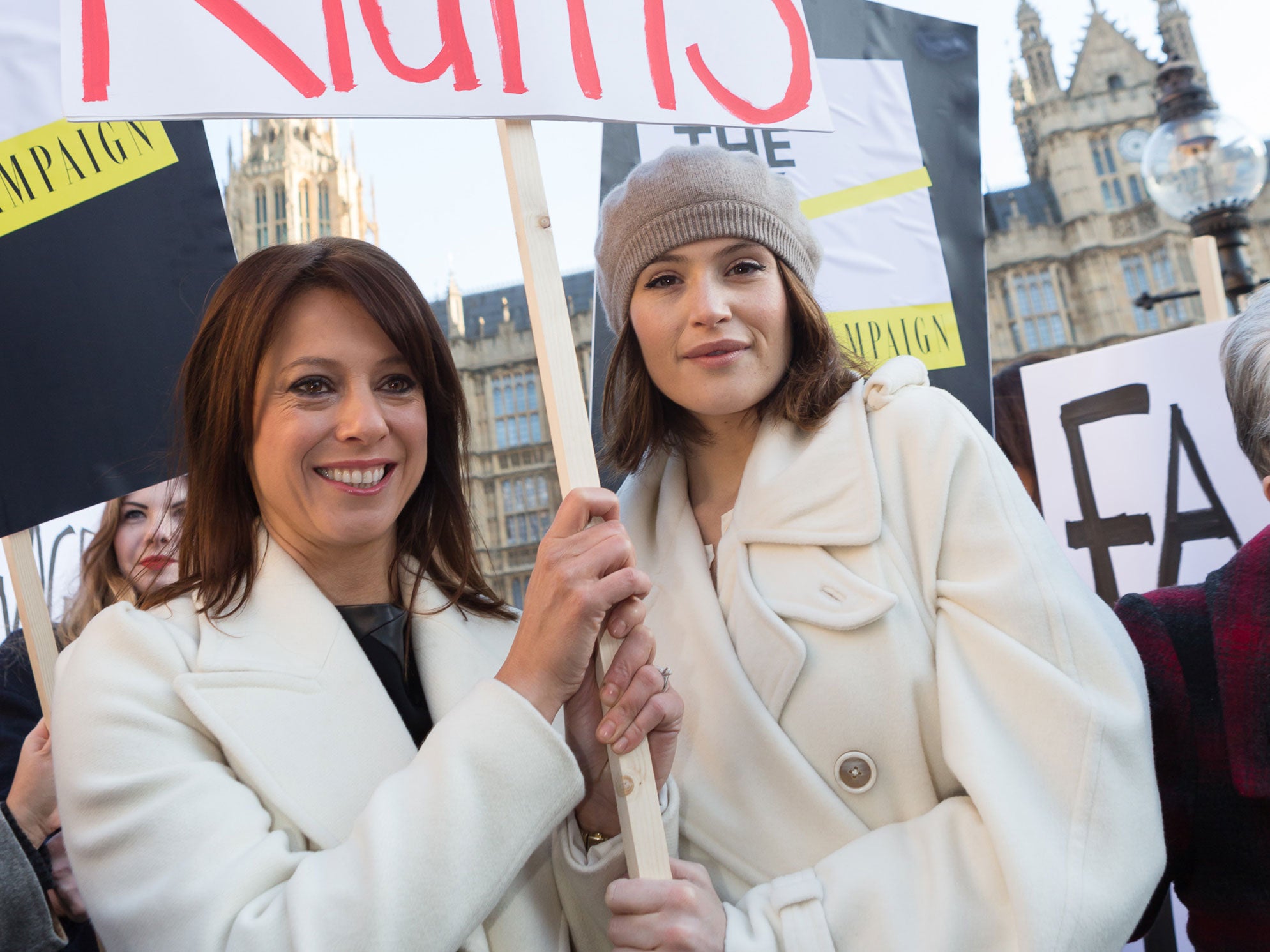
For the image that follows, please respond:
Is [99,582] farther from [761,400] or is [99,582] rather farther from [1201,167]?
[1201,167]

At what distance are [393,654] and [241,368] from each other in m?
0.44

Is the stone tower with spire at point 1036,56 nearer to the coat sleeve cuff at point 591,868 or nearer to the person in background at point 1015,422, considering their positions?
the person in background at point 1015,422

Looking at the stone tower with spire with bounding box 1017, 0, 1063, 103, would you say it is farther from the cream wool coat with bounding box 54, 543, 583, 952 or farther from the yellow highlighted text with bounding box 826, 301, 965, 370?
the cream wool coat with bounding box 54, 543, 583, 952

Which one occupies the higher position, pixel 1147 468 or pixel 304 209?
pixel 304 209

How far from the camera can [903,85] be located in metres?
2.86

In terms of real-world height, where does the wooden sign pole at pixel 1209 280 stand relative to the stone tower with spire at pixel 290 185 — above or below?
below

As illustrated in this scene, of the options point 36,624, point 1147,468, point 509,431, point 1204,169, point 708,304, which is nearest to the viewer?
point 708,304

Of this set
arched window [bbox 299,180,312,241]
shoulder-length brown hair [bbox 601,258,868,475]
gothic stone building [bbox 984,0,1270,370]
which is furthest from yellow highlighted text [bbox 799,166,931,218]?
arched window [bbox 299,180,312,241]

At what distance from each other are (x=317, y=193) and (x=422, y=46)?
2725 cm

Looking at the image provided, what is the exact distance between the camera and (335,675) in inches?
49.6

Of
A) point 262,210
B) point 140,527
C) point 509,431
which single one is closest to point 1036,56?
point 509,431

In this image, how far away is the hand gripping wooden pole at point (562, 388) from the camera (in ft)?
3.51

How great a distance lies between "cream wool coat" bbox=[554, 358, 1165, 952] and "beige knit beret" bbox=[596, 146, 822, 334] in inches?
11.2

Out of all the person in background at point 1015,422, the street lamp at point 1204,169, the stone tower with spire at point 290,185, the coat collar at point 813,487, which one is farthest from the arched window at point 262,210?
the coat collar at point 813,487
